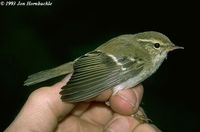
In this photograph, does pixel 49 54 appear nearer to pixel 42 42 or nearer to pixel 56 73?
pixel 42 42

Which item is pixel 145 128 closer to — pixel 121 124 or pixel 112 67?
pixel 121 124

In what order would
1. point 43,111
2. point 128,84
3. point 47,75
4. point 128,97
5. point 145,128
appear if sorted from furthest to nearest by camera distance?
point 47,75 → point 128,84 → point 128,97 → point 145,128 → point 43,111

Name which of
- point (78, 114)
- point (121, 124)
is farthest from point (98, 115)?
point (121, 124)

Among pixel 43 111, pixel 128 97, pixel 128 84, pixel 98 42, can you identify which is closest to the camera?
pixel 43 111

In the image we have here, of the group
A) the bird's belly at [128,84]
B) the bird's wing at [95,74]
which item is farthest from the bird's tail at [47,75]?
the bird's belly at [128,84]

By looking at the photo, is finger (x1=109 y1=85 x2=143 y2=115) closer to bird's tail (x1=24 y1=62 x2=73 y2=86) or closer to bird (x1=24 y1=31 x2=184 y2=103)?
bird (x1=24 y1=31 x2=184 y2=103)

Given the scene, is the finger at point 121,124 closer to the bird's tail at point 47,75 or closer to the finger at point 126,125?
the finger at point 126,125
